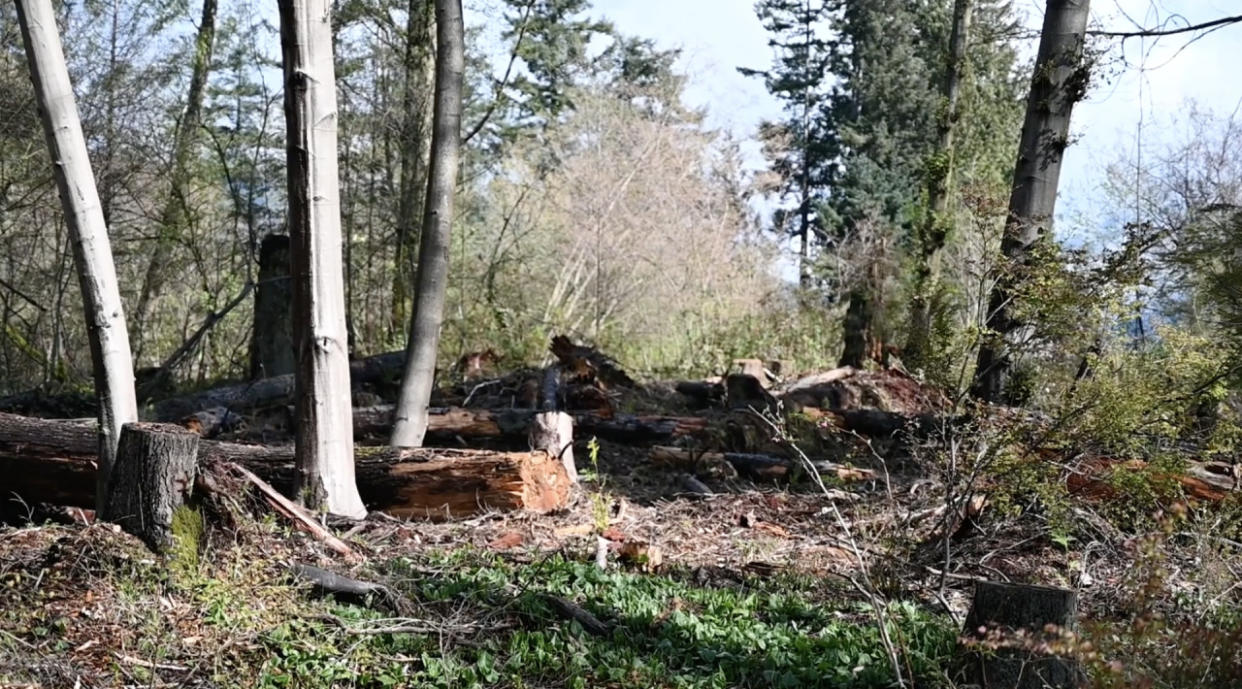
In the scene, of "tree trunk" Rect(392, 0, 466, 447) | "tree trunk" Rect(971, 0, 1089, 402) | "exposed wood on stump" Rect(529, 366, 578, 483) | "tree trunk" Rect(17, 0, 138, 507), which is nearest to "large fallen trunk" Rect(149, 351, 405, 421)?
"tree trunk" Rect(392, 0, 466, 447)

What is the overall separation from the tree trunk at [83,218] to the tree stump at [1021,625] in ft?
14.3

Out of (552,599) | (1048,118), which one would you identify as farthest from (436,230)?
(1048,118)

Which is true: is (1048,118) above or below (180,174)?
above

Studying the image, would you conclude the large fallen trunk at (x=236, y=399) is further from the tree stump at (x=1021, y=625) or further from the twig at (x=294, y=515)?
the tree stump at (x=1021, y=625)

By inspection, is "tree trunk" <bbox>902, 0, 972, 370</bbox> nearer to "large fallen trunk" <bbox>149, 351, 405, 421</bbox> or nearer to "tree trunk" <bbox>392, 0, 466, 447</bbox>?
"large fallen trunk" <bbox>149, 351, 405, 421</bbox>

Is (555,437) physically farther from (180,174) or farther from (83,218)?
(180,174)

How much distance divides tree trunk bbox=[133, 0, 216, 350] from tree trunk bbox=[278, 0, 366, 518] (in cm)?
805

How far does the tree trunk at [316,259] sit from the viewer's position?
5.52 meters

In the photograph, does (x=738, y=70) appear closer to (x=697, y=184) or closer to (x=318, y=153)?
(x=697, y=184)

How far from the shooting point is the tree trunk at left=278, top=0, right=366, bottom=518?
217 inches

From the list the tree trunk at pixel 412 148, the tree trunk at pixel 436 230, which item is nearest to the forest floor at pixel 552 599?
the tree trunk at pixel 436 230

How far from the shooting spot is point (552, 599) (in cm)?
457

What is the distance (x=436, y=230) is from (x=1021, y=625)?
4905 mm

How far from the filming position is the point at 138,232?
45.3 feet
